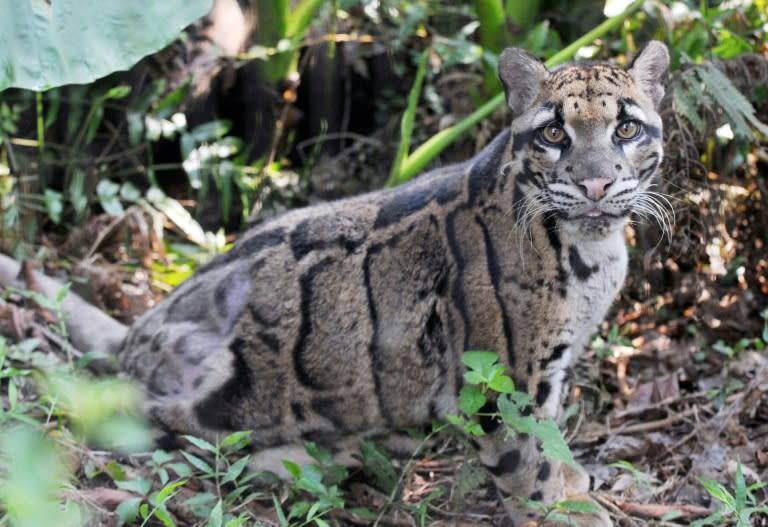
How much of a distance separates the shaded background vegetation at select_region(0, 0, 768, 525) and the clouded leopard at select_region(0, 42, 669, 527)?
25cm

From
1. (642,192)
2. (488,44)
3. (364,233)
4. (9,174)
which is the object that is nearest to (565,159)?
(642,192)

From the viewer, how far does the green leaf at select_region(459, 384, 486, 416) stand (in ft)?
12.3

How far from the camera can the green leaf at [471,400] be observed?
12.3ft

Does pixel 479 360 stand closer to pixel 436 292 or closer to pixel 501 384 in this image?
pixel 501 384

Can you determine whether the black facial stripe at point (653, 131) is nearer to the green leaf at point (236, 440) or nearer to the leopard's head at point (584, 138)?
the leopard's head at point (584, 138)

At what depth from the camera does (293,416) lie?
4547 millimetres

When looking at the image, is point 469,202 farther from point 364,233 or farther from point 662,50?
point 662,50

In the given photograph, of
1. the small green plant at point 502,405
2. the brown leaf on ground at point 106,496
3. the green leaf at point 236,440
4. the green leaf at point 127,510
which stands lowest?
the brown leaf on ground at point 106,496

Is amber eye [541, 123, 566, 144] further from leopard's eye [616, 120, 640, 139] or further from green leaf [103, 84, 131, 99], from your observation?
green leaf [103, 84, 131, 99]

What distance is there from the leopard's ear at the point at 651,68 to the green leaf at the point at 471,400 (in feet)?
4.54

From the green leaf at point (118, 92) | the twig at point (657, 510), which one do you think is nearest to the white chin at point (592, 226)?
the twig at point (657, 510)

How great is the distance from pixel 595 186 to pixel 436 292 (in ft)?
2.91

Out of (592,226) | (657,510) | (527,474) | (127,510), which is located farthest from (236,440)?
(657,510)

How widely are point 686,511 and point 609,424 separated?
0.89 meters
